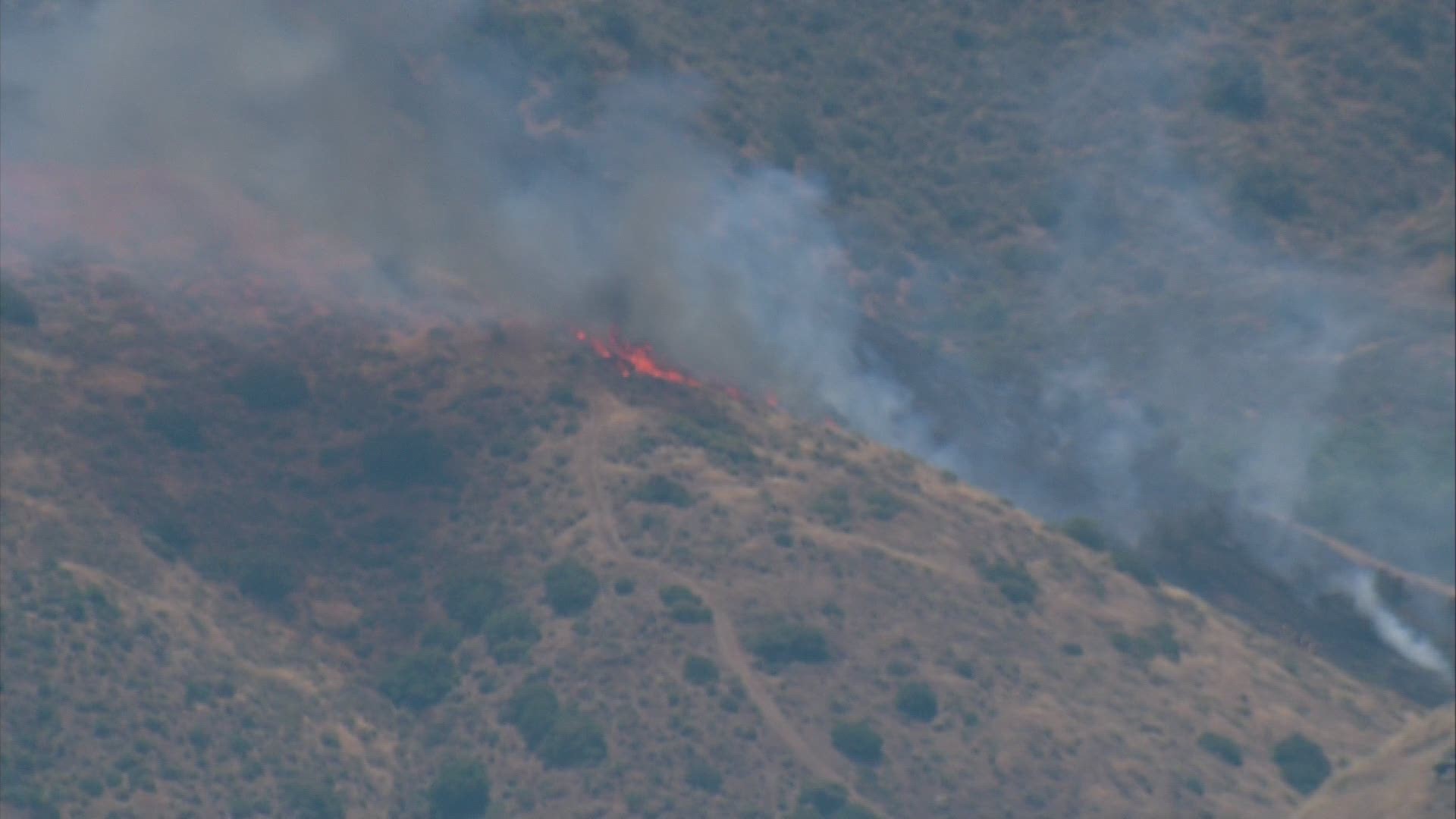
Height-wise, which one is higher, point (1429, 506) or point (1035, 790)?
point (1429, 506)

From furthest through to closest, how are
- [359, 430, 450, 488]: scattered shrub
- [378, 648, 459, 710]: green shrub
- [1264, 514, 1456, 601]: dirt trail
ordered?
[1264, 514, 1456, 601]: dirt trail
[359, 430, 450, 488]: scattered shrub
[378, 648, 459, 710]: green shrub

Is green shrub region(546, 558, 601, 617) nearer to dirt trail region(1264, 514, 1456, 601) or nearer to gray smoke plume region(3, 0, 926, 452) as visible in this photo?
gray smoke plume region(3, 0, 926, 452)

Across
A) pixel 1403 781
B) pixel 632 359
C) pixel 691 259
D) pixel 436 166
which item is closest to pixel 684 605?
pixel 632 359

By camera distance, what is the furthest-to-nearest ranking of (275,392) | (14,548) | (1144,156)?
(1144,156), (275,392), (14,548)

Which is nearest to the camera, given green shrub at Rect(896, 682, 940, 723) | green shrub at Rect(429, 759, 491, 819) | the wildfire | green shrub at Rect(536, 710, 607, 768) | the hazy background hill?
green shrub at Rect(429, 759, 491, 819)

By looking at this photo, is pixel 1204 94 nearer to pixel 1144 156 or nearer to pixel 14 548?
pixel 1144 156

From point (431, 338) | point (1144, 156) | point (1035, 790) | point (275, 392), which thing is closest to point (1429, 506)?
point (1144, 156)

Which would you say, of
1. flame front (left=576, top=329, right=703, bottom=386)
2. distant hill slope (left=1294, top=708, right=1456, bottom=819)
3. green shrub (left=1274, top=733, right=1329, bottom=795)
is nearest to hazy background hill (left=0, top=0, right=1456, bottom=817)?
green shrub (left=1274, top=733, right=1329, bottom=795)

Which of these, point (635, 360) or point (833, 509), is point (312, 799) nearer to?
point (833, 509)
